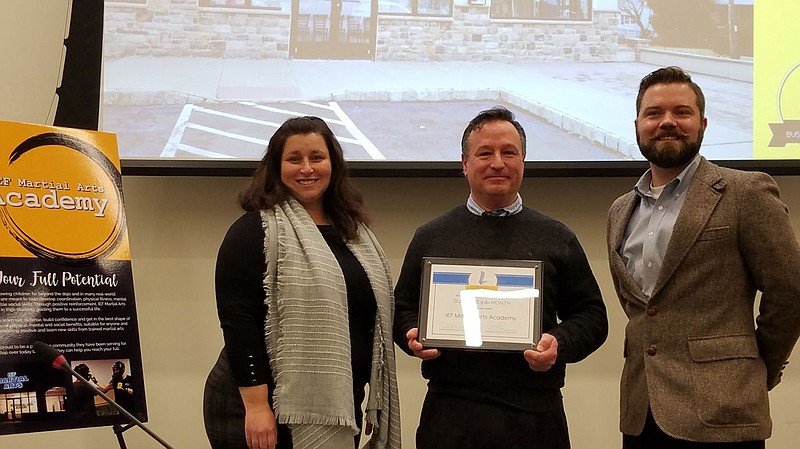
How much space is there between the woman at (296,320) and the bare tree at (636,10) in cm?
170

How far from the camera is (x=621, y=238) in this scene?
6.59 feet

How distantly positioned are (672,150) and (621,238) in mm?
278

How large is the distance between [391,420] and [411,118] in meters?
1.44

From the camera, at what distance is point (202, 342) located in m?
3.18

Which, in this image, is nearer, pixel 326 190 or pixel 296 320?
pixel 296 320

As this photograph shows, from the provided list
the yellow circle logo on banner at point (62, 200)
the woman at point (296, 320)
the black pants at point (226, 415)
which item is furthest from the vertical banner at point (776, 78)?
the yellow circle logo on banner at point (62, 200)

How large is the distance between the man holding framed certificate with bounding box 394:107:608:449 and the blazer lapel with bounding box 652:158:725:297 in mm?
253

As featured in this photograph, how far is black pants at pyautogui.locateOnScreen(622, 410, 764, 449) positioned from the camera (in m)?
1.77

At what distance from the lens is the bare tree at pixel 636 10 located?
3.15 metres

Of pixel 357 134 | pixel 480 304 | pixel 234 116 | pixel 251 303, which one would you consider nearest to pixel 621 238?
pixel 480 304

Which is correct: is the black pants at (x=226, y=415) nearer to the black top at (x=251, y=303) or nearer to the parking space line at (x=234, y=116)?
the black top at (x=251, y=303)

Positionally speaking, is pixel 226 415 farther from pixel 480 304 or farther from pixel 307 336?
pixel 480 304

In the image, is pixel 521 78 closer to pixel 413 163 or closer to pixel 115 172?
pixel 413 163

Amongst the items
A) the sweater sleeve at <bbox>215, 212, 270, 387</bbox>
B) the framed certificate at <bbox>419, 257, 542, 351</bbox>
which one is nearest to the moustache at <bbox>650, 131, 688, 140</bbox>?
the framed certificate at <bbox>419, 257, 542, 351</bbox>
